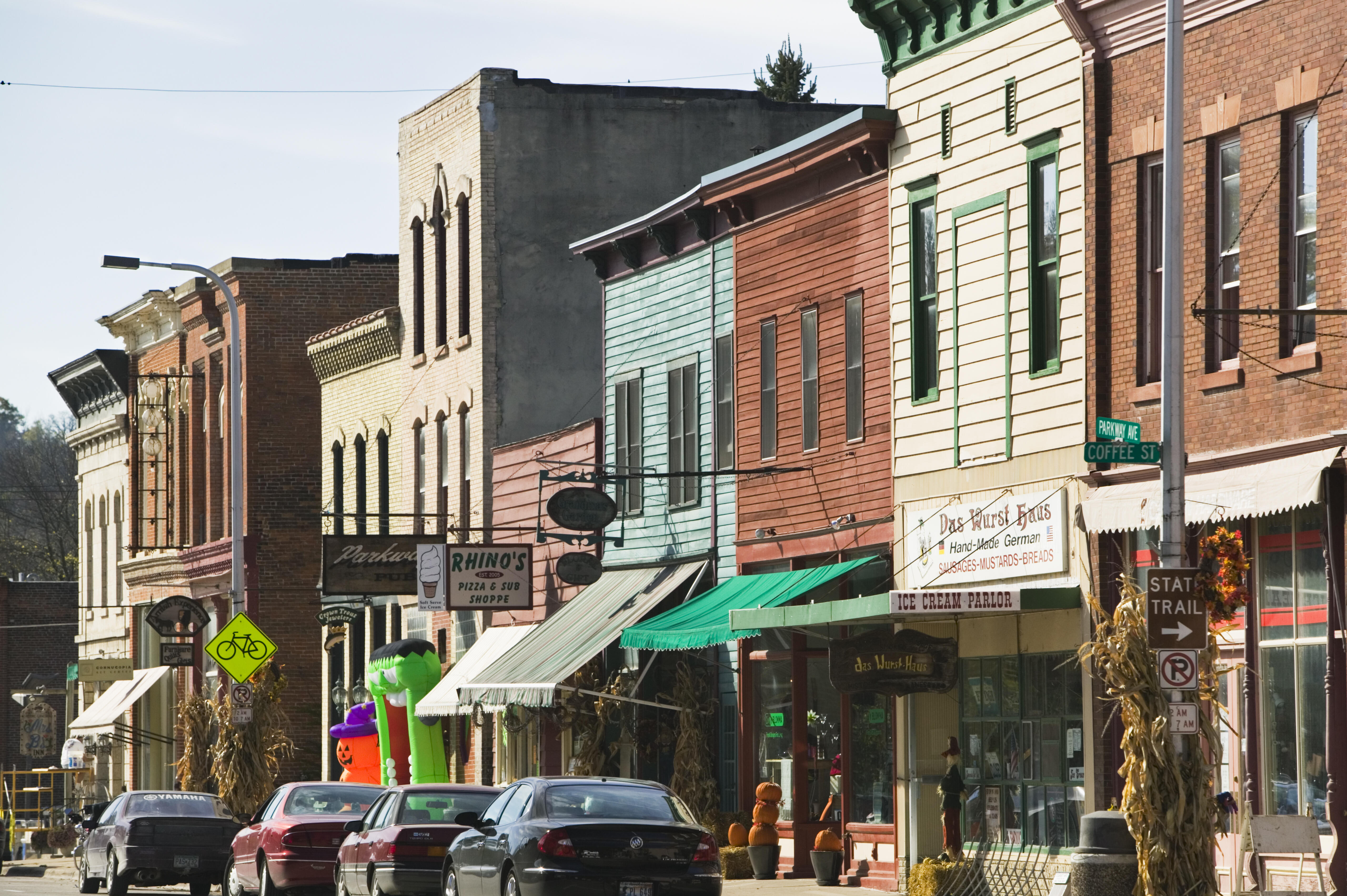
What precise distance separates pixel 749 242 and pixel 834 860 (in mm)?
8275

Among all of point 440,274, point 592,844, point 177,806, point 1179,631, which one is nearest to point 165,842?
point 177,806

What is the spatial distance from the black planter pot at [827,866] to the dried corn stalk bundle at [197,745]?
49.1 ft

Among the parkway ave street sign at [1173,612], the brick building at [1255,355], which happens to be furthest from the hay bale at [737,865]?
the parkway ave street sign at [1173,612]

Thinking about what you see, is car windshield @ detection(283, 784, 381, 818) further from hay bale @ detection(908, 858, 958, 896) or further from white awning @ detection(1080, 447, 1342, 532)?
white awning @ detection(1080, 447, 1342, 532)

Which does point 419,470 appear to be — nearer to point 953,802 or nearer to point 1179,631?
point 953,802

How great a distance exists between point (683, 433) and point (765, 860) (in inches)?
260

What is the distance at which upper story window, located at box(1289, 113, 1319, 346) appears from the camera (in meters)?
19.7

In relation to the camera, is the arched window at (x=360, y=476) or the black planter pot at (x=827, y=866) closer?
the black planter pot at (x=827, y=866)

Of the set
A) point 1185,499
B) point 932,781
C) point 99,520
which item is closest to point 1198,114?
point 1185,499

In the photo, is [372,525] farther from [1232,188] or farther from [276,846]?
[1232,188]

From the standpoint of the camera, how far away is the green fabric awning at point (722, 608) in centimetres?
2636

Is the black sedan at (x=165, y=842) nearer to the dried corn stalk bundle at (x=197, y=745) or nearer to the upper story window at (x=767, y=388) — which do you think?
the upper story window at (x=767, y=388)

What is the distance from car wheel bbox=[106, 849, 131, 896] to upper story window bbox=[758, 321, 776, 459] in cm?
964

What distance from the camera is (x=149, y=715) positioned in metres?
57.1
